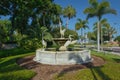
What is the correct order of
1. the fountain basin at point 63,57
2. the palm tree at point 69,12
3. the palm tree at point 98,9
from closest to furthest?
the fountain basin at point 63,57, the palm tree at point 98,9, the palm tree at point 69,12

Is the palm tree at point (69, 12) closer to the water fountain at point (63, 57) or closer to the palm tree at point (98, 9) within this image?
the palm tree at point (98, 9)

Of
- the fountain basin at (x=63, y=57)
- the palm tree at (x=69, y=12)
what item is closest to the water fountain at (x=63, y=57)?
the fountain basin at (x=63, y=57)

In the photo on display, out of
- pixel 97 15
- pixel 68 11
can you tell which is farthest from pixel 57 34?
pixel 97 15

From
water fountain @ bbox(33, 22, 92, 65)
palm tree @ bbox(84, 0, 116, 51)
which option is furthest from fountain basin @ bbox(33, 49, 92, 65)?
palm tree @ bbox(84, 0, 116, 51)

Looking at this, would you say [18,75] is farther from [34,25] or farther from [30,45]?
[34,25]

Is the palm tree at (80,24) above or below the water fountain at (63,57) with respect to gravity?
above

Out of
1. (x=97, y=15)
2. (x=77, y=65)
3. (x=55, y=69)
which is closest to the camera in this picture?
(x=55, y=69)

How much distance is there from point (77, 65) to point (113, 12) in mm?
24765

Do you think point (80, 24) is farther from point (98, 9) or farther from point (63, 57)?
point (63, 57)

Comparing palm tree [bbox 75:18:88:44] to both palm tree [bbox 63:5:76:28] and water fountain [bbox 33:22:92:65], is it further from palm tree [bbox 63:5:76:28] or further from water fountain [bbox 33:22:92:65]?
water fountain [bbox 33:22:92:65]

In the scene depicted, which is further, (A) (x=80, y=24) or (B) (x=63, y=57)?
(A) (x=80, y=24)

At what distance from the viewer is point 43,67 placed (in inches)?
639

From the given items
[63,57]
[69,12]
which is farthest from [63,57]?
[69,12]

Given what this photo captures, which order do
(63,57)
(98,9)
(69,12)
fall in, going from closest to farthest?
1. (63,57)
2. (98,9)
3. (69,12)
